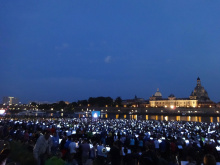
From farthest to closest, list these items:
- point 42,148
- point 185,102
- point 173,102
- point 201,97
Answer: point 201,97 → point 173,102 → point 185,102 → point 42,148

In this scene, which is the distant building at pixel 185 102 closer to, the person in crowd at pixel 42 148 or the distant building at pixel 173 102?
the distant building at pixel 173 102

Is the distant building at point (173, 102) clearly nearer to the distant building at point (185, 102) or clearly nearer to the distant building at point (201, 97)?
the distant building at point (185, 102)

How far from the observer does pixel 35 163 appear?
3.99 meters

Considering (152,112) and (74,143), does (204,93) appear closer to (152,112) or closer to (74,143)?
(152,112)

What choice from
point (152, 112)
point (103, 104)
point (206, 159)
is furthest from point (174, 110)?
point (206, 159)

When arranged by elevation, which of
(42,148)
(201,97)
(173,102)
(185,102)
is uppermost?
(201,97)

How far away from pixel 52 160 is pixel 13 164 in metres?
0.89

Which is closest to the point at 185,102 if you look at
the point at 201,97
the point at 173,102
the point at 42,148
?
the point at 173,102

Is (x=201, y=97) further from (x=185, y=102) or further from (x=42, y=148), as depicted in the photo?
(x=42, y=148)

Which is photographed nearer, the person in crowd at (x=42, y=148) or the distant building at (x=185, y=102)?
the person in crowd at (x=42, y=148)

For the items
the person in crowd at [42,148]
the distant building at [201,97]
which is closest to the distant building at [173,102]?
the distant building at [201,97]

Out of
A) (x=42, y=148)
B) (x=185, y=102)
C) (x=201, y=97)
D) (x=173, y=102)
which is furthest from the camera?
(x=201, y=97)

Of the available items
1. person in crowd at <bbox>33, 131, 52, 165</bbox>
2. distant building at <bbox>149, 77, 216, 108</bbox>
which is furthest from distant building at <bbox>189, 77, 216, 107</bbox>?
person in crowd at <bbox>33, 131, 52, 165</bbox>

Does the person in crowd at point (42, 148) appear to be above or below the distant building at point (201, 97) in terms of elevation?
below
